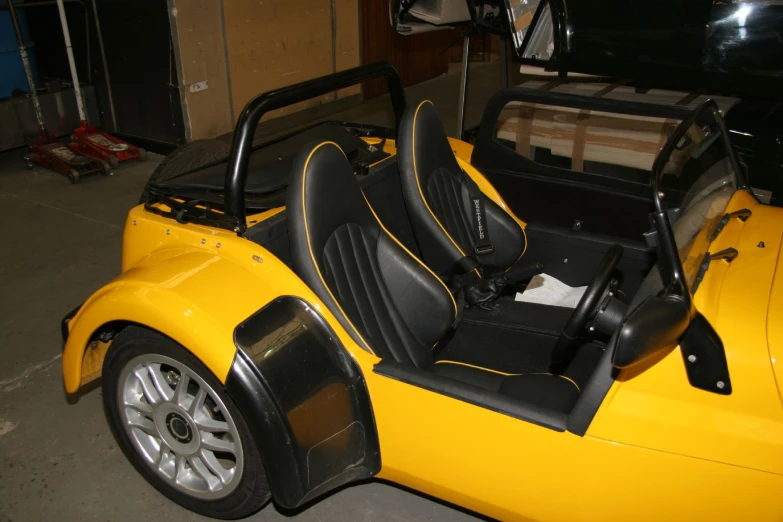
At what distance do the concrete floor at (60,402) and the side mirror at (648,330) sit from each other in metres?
1.22

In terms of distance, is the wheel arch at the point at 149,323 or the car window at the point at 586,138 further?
the car window at the point at 586,138

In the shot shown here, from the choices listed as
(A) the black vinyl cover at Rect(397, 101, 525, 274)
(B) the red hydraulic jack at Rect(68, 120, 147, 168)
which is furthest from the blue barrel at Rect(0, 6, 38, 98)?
(A) the black vinyl cover at Rect(397, 101, 525, 274)

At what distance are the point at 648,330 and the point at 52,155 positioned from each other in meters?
5.67

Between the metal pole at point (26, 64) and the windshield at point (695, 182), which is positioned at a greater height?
the windshield at point (695, 182)

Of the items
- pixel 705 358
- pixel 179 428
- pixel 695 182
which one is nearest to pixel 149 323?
pixel 179 428

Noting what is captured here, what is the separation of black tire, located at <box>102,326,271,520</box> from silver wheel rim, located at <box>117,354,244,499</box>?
0.06 feet

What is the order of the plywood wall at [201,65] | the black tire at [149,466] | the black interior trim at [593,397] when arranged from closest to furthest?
1. the black interior trim at [593,397]
2. the black tire at [149,466]
3. the plywood wall at [201,65]

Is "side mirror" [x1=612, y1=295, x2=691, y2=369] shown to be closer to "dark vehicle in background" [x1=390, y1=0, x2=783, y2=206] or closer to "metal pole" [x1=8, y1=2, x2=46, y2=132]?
"dark vehicle in background" [x1=390, y1=0, x2=783, y2=206]

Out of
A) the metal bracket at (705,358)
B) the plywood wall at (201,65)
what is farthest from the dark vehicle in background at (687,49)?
the plywood wall at (201,65)

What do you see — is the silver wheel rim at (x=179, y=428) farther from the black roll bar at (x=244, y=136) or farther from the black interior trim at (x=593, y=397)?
the black interior trim at (x=593, y=397)

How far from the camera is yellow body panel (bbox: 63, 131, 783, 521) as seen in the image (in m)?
1.67

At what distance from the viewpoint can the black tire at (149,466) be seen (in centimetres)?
217

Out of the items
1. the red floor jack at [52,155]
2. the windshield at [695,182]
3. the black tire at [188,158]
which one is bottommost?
the red floor jack at [52,155]

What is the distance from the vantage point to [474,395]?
1921mm
